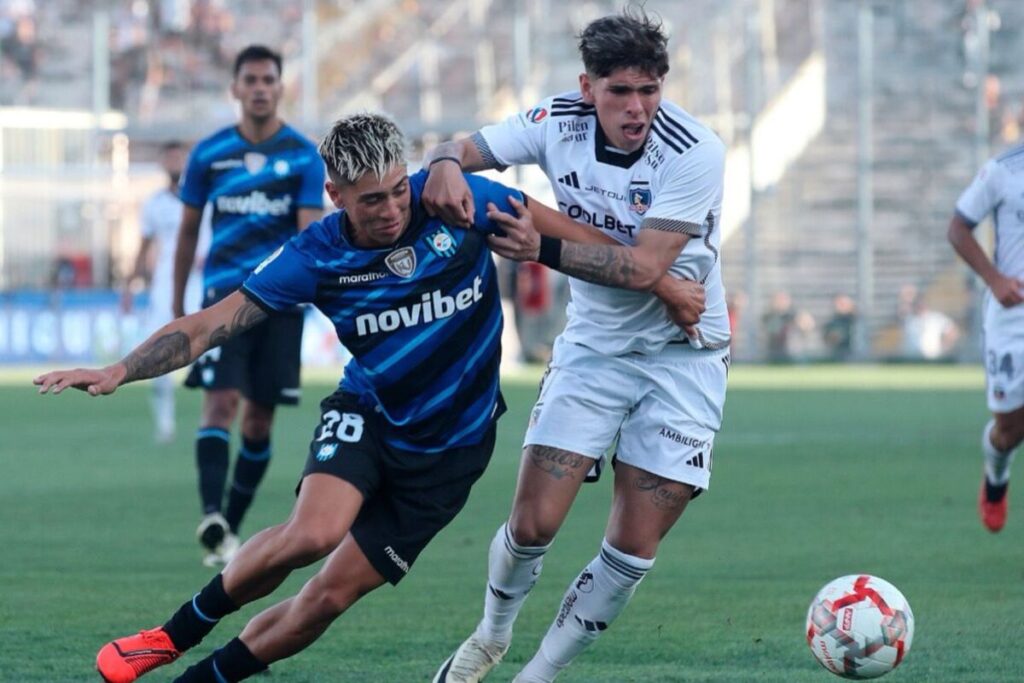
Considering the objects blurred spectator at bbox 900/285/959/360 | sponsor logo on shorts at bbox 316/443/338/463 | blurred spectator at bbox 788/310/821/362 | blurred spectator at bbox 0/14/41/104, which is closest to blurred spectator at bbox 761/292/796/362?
blurred spectator at bbox 788/310/821/362

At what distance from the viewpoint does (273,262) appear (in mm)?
5484

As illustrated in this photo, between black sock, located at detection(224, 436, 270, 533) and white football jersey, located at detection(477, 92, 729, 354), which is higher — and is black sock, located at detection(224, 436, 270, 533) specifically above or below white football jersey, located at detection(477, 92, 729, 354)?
below

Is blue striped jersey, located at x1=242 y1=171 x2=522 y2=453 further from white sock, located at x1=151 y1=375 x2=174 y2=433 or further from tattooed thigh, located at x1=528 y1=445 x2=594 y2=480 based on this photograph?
white sock, located at x1=151 y1=375 x2=174 y2=433

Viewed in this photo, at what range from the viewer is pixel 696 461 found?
5957 millimetres

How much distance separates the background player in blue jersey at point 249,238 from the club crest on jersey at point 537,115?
3.08 metres

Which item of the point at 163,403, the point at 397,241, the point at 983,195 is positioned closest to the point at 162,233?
the point at 163,403

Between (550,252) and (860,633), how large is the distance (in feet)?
5.05

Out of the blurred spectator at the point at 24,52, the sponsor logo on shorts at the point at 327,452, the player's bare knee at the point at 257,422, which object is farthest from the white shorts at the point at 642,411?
the blurred spectator at the point at 24,52

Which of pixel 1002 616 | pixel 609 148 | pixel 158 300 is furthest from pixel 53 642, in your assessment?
pixel 158 300

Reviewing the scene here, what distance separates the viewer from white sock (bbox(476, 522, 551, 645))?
5.99 m

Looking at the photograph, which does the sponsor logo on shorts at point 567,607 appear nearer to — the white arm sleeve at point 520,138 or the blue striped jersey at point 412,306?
the blue striped jersey at point 412,306

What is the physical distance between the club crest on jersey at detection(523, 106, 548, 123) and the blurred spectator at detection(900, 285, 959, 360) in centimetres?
2559

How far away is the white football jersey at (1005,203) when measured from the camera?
9.02m

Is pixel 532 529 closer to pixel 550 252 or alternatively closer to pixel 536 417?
pixel 536 417
